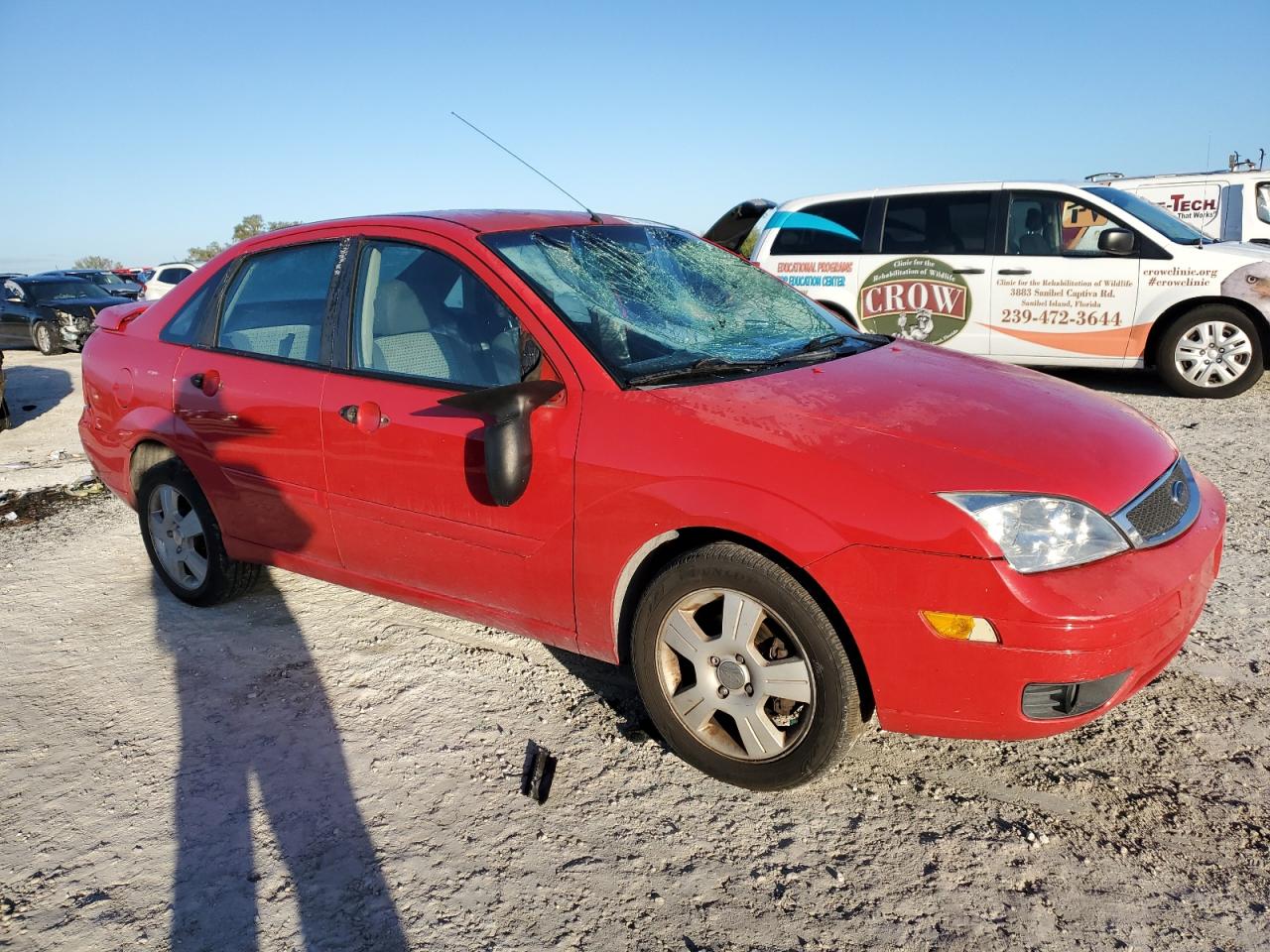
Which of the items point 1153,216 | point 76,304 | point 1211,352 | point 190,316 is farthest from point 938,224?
point 76,304

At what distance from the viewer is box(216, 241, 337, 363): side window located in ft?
12.1

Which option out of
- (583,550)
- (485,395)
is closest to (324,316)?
(485,395)

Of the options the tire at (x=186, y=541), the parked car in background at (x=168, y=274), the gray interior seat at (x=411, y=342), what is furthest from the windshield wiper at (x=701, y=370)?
the parked car in background at (x=168, y=274)

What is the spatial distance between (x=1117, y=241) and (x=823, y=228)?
2.56 m

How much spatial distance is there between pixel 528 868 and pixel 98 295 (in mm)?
18191

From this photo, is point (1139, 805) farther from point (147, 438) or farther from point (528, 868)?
point (147, 438)

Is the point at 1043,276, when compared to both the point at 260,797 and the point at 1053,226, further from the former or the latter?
the point at 260,797

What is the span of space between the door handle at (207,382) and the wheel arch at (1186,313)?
23.8 ft

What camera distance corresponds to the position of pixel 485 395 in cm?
284

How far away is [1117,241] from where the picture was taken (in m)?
7.65

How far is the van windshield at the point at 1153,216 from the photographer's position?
7.95 metres

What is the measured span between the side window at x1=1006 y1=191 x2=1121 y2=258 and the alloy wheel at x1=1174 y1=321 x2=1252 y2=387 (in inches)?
40.7

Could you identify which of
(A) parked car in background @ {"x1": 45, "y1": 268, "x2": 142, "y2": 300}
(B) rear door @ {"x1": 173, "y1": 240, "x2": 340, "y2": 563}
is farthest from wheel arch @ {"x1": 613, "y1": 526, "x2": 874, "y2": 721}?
(A) parked car in background @ {"x1": 45, "y1": 268, "x2": 142, "y2": 300}

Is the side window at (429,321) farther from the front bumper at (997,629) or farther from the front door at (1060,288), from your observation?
the front door at (1060,288)
